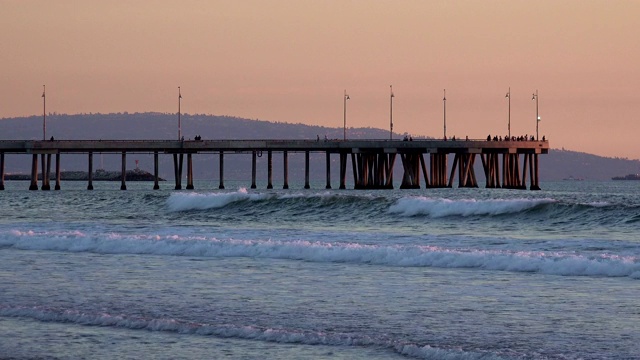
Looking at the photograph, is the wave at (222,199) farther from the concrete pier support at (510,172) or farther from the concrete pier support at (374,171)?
the concrete pier support at (510,172)

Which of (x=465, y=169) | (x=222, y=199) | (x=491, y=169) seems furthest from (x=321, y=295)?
(x=491, y=169)

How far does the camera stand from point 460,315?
18406 mm

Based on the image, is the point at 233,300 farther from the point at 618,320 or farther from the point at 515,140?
the point at 515,140

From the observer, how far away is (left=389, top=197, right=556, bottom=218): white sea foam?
5156 centimetres

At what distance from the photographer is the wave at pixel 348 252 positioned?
981 inches

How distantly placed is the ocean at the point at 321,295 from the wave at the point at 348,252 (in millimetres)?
55

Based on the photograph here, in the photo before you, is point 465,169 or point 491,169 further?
point 491,169

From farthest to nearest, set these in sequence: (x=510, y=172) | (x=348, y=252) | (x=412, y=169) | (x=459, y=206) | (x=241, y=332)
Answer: (x=510, y=172) → (x=412, y=169) → (x=459, y=206) → (x=348, y=252) → (x=241, y=332)

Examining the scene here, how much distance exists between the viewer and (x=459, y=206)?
174ft

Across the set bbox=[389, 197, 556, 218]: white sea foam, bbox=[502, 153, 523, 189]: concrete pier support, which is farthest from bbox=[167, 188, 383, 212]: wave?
bbox=[502, 153, 523, 189]: concrete pier support

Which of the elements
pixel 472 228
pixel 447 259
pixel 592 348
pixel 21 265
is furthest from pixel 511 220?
pixel 592 348

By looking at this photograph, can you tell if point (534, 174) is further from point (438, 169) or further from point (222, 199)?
point (222, 199)

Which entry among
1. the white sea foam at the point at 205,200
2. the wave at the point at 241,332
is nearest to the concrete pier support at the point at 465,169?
the white sea foam at the point at 205,200

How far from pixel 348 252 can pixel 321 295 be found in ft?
26.2
